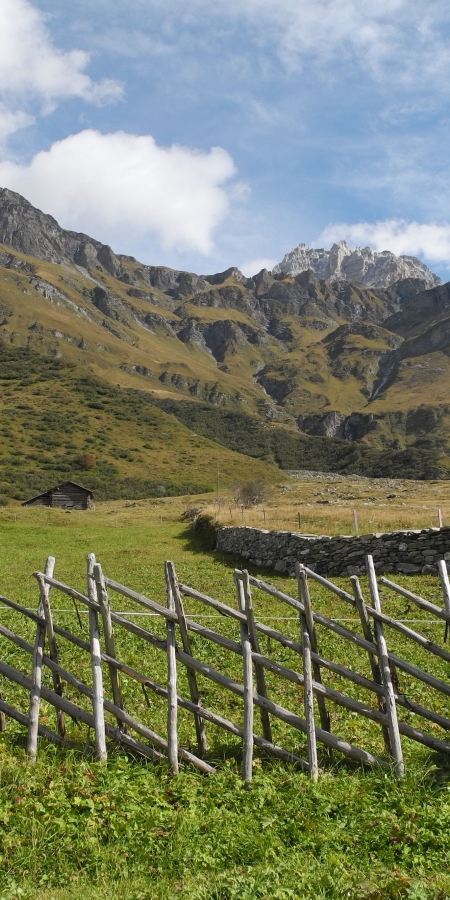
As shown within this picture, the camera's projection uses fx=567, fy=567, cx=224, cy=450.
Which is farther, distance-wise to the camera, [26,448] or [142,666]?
[26,448]

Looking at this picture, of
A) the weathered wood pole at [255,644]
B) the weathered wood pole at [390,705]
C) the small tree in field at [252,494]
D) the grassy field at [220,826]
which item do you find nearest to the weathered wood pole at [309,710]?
the grassy field at [220,826]

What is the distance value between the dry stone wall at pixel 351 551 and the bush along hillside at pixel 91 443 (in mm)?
69589

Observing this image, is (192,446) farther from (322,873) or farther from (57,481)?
(322,873)

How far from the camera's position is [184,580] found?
2452 centimetres

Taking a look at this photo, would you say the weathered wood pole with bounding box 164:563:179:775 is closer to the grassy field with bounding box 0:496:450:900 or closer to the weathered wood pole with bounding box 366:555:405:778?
the grassy field with bounding box 0:496:450:900

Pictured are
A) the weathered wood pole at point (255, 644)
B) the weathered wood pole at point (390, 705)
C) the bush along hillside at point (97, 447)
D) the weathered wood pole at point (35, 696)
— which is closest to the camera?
the weathered wood pole at point (390, 705)

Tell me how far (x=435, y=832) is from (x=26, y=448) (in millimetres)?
123446

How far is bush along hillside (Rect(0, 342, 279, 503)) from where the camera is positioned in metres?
110

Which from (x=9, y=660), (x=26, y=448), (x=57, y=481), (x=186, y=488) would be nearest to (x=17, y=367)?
→ (x=26, y=448)

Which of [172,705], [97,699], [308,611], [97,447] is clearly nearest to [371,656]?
[308,611]

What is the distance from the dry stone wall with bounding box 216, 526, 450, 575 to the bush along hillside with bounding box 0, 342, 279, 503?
69589 mm

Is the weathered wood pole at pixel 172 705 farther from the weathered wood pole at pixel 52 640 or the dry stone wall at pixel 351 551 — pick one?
the dry stone wall at pixel 351 551

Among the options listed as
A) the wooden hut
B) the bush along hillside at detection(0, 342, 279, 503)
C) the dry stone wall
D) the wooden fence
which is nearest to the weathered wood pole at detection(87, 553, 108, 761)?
the wooden fence

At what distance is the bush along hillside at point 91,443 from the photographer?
11050cm
